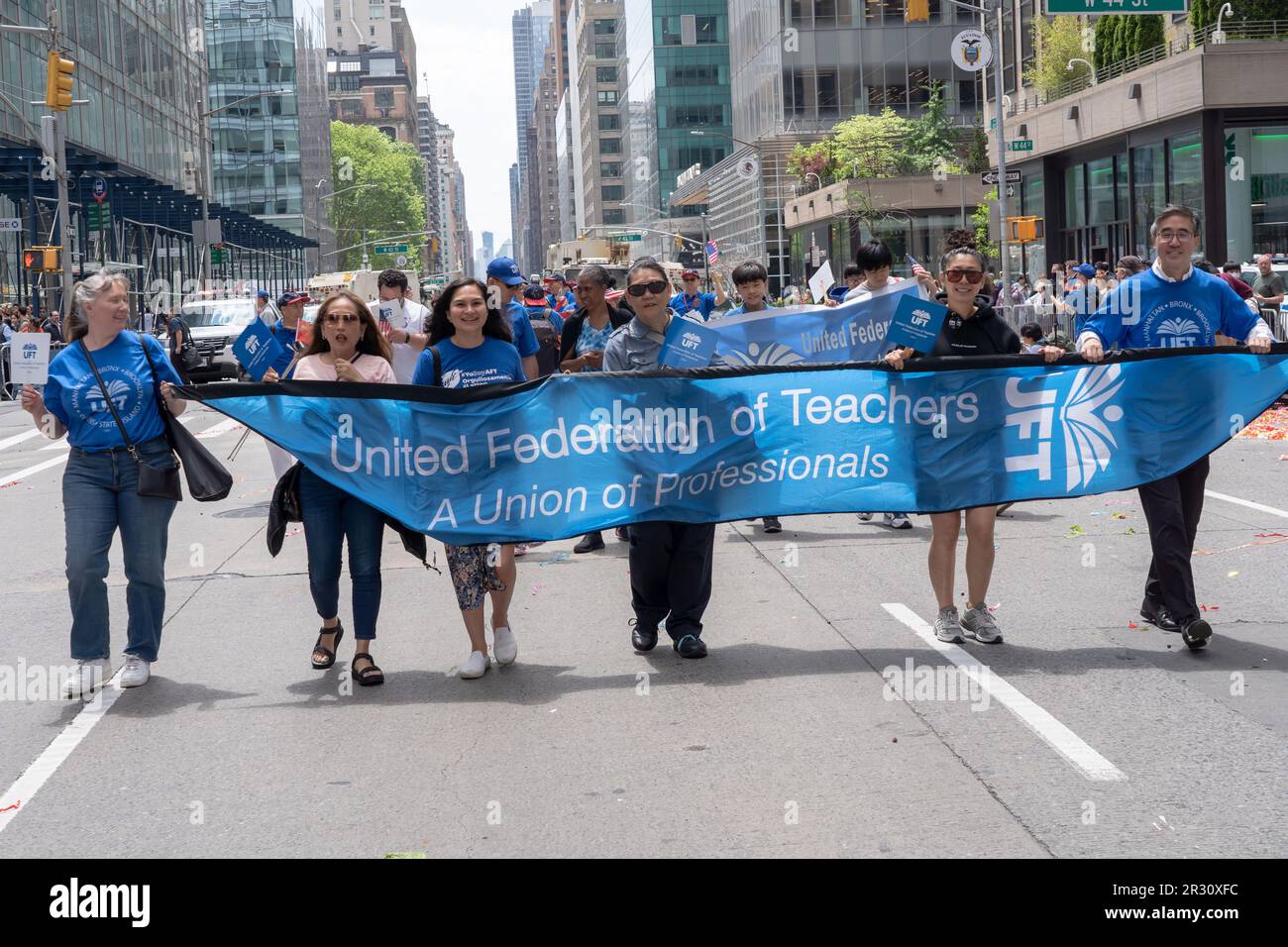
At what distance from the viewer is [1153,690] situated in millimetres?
6754

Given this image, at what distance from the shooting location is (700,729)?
20.9ft

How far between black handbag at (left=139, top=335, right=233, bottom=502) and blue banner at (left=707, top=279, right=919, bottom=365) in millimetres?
5524

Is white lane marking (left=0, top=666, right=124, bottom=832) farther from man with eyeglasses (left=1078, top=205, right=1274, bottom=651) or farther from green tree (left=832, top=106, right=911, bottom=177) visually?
green tree (left=832, top=106, right=911, bottom=177)

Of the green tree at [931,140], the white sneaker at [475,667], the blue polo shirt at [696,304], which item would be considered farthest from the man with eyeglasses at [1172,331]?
the green tree at [931,140]

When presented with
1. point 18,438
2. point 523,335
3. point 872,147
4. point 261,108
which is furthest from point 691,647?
point 261,108

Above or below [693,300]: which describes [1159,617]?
below

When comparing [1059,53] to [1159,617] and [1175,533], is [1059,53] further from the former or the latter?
[1175,533]

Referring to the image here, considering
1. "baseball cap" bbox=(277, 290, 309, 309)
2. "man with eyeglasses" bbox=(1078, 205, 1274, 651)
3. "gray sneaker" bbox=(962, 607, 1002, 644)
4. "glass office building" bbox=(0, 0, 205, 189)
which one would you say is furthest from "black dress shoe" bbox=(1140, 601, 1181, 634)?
"glass office building" bbox=(0, 0, 205, 189)

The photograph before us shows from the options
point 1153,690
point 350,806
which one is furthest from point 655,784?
point 1153,690

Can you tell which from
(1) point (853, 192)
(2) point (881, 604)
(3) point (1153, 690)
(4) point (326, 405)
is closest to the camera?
(3) point (1153, 690)

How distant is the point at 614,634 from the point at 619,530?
11.3ft

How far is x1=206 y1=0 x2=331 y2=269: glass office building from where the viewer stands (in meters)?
108

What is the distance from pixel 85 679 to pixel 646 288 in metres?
3.34

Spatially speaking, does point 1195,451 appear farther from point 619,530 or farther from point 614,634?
point 619,530
